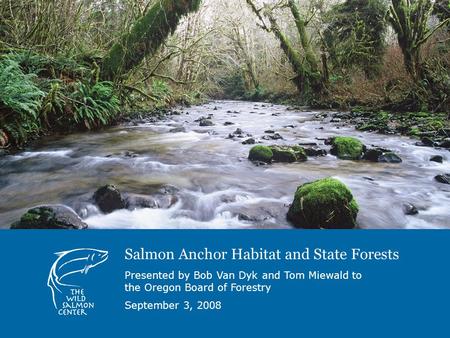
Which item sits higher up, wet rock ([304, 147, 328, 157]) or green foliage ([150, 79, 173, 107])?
green foliage ([150, 79, 173, 107])

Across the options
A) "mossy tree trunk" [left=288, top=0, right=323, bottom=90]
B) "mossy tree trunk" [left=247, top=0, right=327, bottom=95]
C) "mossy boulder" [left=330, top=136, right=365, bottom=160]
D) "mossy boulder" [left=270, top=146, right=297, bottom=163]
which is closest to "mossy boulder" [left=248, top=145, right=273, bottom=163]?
"mossy boulder" [left=270, top=146, right=297, bottom=163]

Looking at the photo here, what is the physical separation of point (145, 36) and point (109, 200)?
280 inches

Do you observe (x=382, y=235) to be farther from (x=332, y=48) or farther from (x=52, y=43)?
(x=332, y=48)

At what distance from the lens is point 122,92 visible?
36.6 feet

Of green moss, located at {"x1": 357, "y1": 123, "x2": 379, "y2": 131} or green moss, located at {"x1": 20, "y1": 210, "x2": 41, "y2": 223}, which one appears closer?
green moss, located at {"x1": 20, "y1": 210, "x2": 41, "y2": 223}

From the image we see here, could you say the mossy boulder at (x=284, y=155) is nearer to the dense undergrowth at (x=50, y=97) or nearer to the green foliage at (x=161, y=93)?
the dense undergrowth at (x=50, y=97)

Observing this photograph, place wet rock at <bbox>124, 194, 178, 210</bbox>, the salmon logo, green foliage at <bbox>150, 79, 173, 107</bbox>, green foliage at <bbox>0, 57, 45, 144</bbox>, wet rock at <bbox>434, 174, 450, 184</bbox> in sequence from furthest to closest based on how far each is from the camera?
green foliage at <bbox>150, 79, 173, 107</bbox> → green foliage at <bbox>0, 57, 45, 144</bbox> → wet rock at <bbox>434, 174, 450, 184</bbox> → wet rock at <bbox>124, 194, 178, 210</bbox> → the salmon logo

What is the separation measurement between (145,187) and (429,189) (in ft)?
11.5

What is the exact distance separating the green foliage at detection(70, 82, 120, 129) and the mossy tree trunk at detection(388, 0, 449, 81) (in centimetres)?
844

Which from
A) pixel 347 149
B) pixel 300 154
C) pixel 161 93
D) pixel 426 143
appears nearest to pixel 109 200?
pixel 300 154

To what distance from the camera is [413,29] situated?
11438mm

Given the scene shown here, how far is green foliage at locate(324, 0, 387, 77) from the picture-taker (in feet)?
55.3

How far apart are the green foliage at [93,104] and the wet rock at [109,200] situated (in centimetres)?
492

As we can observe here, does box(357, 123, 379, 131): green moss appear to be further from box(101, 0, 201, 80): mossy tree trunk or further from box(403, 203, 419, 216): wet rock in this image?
box(403, 203, 419, 216): wet rock
